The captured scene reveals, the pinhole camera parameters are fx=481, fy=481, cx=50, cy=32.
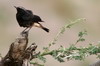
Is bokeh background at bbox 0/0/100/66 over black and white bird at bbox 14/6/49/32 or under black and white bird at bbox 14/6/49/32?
over

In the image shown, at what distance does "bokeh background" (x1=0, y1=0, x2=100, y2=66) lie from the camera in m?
7.50

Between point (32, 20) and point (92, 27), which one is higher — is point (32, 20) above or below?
below

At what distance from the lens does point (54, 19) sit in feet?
27.2

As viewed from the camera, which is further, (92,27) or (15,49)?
(92,27)

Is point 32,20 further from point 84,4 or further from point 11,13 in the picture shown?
point 84,4

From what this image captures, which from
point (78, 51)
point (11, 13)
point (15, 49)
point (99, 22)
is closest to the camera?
point (15, 49)

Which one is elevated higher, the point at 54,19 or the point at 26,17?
the point at 54,19

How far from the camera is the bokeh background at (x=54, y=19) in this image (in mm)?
7496

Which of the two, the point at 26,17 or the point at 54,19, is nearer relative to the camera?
the point at 26,17

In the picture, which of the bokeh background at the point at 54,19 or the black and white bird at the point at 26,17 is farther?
the bokeh background at the point at 54,19

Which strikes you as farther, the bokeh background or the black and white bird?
the bokeh background

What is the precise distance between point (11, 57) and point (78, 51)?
0.49 metres

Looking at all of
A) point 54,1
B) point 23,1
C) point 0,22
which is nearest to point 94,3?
point 54,1

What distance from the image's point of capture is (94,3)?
350 inches
